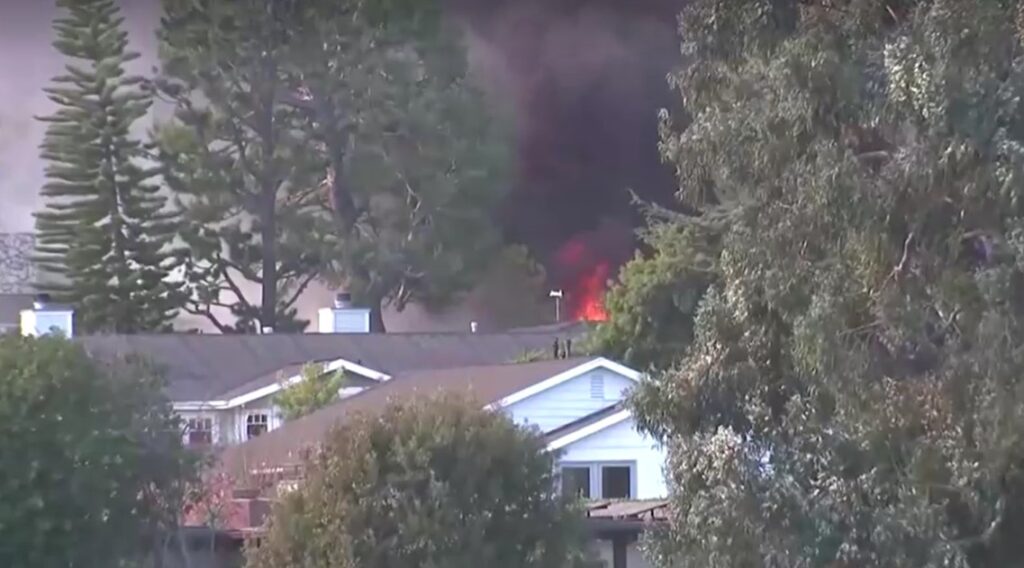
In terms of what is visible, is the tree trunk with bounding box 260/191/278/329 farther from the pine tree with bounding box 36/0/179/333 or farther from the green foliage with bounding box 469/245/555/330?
the green foliage with bounding box 469/245/555/330

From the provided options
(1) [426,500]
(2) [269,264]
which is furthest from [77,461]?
(2) [269,264]

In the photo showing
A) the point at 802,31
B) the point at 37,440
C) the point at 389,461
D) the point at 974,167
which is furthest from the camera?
the point at 37,440

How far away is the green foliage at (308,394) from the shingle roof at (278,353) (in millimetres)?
2287

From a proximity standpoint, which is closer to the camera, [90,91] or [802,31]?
[802,31]

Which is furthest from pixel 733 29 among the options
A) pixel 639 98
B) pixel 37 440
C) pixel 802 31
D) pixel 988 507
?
pixel 639 98

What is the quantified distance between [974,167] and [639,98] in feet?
194

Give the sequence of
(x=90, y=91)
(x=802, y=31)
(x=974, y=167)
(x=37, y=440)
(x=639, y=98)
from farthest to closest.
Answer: (x=639, y=98), (x=90, y=91), (x=37, y=440), (x=802, y=31), (x=974, y=167)

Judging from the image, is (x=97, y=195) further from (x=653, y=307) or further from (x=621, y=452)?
(x=621, y=452)

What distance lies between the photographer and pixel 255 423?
47469 mm

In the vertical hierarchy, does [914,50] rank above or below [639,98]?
below

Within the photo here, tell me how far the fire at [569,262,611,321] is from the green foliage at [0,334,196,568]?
137 feet

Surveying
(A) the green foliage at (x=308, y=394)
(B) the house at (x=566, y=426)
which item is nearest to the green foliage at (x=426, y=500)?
(B) the house at (x=566, y=426)

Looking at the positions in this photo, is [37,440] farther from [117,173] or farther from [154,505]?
[117,173]

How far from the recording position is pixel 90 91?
65875 millimetres
